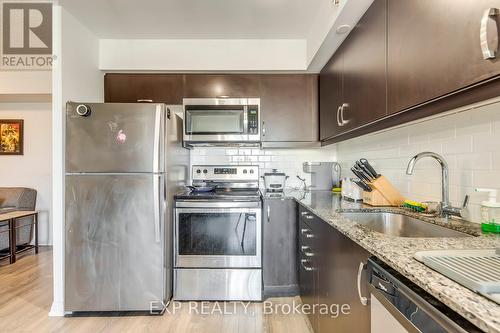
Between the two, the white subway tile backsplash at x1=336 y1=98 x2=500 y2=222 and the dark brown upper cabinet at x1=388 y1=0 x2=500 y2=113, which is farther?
the white subway tile backsplash at x1=336 y1=98 x2=500 y2=222

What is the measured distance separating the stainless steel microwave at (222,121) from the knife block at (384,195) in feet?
3.79

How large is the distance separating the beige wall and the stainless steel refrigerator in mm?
2404

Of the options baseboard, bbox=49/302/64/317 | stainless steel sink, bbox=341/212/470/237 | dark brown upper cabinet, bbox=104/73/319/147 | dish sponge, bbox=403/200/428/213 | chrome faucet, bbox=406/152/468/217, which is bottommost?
baseboard, bbox=49/302/64/317

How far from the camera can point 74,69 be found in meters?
2.19

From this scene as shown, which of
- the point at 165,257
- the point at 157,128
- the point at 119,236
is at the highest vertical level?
the point at 157,128

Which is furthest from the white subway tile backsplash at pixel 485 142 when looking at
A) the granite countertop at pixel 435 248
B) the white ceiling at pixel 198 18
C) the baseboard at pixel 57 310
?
the baseboard at pixel 57 310

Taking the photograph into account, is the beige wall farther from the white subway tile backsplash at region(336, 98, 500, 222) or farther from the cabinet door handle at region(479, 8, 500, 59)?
the cabinet door handle at region(479, 8, 500, 59)

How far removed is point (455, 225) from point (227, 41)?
231 cm

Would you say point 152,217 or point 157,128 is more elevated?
point 157,128

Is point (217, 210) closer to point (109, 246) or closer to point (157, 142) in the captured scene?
point (157, 142)

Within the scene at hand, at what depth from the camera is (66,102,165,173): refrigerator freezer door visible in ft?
6.62

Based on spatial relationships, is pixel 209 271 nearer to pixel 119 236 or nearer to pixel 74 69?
pixel 119 236

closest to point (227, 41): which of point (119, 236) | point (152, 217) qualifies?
point (152, 217)
